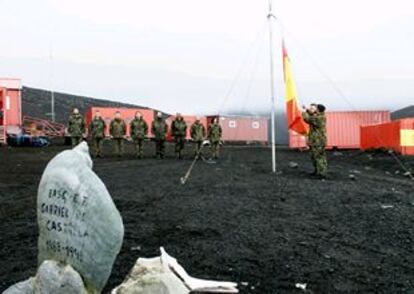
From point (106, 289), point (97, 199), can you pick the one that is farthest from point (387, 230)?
point (97, 199)

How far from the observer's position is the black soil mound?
8023 mm

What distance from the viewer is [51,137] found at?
4175 centimetres

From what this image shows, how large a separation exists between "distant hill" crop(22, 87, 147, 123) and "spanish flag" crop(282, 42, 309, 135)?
135ft

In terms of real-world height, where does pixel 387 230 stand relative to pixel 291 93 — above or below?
below

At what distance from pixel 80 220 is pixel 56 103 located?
6443 centimetres

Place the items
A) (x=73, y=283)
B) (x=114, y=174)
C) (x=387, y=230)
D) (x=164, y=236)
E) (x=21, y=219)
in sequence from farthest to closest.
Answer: (x=114, y=174) < (x=21, y=219) < (x=387, y=230) < (x=164, y=236) < (x=73, y=283)

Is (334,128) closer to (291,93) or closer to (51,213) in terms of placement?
(291,93)

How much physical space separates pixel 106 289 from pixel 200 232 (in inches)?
122

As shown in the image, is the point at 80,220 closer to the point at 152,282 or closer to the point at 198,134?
the point at 152,282

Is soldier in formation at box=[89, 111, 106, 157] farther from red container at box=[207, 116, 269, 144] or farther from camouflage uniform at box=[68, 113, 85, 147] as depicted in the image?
red container at box=[207, 116, 269, 144]

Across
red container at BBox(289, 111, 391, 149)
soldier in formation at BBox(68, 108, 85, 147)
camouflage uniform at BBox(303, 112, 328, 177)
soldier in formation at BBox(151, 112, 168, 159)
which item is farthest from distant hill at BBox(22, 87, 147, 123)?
camouflage uniform at BBox(303, 112, 328, 177)

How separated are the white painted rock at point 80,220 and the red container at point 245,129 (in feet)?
152

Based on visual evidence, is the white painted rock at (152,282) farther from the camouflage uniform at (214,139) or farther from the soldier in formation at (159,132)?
the camouflage uniform at (214,139)

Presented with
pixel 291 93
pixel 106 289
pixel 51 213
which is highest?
pixel 291 93
